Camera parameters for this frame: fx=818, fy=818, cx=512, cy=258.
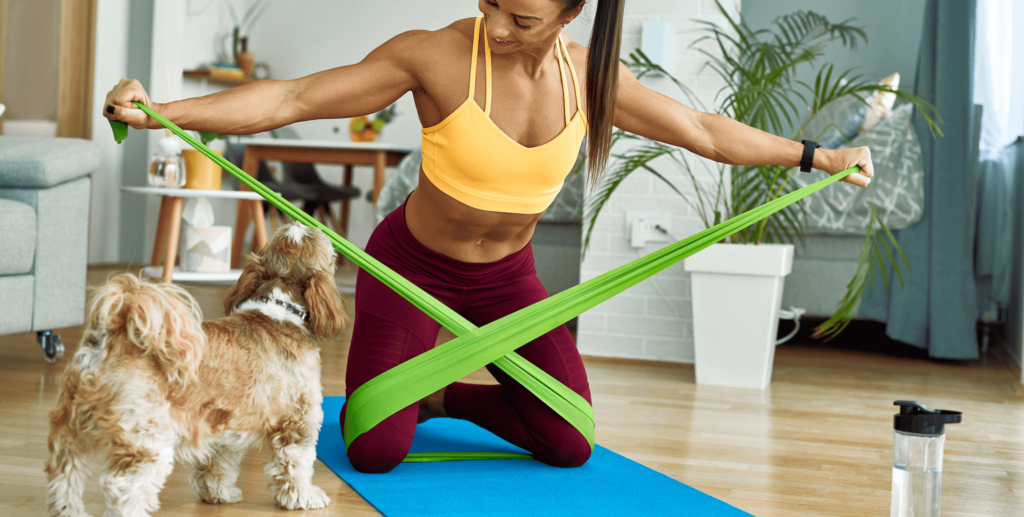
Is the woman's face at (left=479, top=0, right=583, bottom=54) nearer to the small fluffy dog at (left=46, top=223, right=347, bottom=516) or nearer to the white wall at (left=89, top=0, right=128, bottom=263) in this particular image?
the small fluffy dog at (left=46, top=223, right=347, bottom=516)

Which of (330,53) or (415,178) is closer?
(415,178)

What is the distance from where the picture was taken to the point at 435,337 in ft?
5.89

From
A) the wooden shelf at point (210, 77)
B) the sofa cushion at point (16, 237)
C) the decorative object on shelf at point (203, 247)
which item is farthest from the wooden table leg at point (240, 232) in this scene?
the sofa cushion at point (16, 237)

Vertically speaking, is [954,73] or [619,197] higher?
[954,73]

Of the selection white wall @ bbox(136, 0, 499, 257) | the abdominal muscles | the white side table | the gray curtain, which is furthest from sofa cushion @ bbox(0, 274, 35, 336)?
white wall @ bbox(136, 0, 499, 257)

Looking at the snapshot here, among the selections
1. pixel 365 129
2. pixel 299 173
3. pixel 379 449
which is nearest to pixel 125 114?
pixel 379 449

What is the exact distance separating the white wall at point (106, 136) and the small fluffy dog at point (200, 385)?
14.9ft

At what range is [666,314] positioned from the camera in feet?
10.5

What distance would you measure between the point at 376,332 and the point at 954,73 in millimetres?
2762

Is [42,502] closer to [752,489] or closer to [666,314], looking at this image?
[752,489]

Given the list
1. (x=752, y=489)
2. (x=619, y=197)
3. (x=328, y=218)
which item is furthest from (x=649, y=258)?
(x=328, y=218)

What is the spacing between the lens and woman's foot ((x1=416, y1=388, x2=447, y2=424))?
1.95 meters

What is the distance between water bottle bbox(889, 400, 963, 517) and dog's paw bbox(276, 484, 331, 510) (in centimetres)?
96

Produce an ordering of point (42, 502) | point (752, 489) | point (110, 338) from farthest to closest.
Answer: point (752, 489), point (42, 502), point (110, 338)
